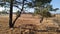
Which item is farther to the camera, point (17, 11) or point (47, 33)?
point (17, 11)

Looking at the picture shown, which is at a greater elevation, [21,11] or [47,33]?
[21,11]

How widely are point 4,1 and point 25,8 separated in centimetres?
253

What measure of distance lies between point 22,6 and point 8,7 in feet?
5.93

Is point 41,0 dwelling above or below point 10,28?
above

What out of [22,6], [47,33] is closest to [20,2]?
[22,6]

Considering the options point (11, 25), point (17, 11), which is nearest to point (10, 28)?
point (11, 25)

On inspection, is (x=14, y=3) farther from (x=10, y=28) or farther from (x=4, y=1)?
(x=10, y=28)

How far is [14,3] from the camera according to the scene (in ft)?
75.9

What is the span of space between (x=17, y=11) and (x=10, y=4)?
3.84 ft

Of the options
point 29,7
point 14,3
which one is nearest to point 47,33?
point 29,7

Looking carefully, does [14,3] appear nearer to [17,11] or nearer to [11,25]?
[17,11]

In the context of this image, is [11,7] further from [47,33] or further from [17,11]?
[47,33]

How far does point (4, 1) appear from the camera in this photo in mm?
22609

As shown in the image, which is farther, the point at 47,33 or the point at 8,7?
the point at 8,7
